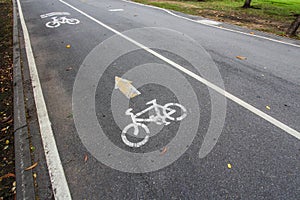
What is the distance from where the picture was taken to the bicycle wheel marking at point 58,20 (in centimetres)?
893

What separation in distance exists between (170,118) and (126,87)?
4.35 ft

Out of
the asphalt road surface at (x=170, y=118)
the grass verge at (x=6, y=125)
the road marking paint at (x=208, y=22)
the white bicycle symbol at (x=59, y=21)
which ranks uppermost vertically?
the road marking paint at (x=208, y=22)

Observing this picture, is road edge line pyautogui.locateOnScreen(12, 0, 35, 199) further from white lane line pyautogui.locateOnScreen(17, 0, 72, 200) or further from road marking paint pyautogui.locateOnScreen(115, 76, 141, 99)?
road marking paint pyautogui.locateOnScreen(115, 76, 141, 99)

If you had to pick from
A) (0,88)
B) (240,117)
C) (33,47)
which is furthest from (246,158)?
(33,47)

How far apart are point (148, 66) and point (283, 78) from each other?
323 centimetres

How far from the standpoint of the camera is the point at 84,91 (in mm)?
4090

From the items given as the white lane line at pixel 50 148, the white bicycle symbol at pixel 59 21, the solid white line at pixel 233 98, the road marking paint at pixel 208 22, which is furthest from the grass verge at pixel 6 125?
the road marking paint at pixel 208 22

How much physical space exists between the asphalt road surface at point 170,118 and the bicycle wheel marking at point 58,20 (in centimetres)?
280

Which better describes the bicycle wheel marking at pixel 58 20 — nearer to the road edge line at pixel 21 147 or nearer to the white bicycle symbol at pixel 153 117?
the road edge line at pixel 21 147

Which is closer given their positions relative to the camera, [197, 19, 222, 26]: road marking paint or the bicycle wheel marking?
the bicycle wheel marking

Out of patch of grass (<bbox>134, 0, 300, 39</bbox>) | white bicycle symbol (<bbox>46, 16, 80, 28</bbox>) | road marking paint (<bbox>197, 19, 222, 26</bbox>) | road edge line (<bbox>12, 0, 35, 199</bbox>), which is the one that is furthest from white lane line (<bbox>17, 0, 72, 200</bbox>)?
patch of grass (<bbox>134, 0, 300, 39</bbox>)

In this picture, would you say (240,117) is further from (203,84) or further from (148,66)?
(148,66)

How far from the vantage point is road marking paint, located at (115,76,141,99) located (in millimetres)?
3929

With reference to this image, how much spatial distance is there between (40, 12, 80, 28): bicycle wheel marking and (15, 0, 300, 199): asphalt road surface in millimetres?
2796
